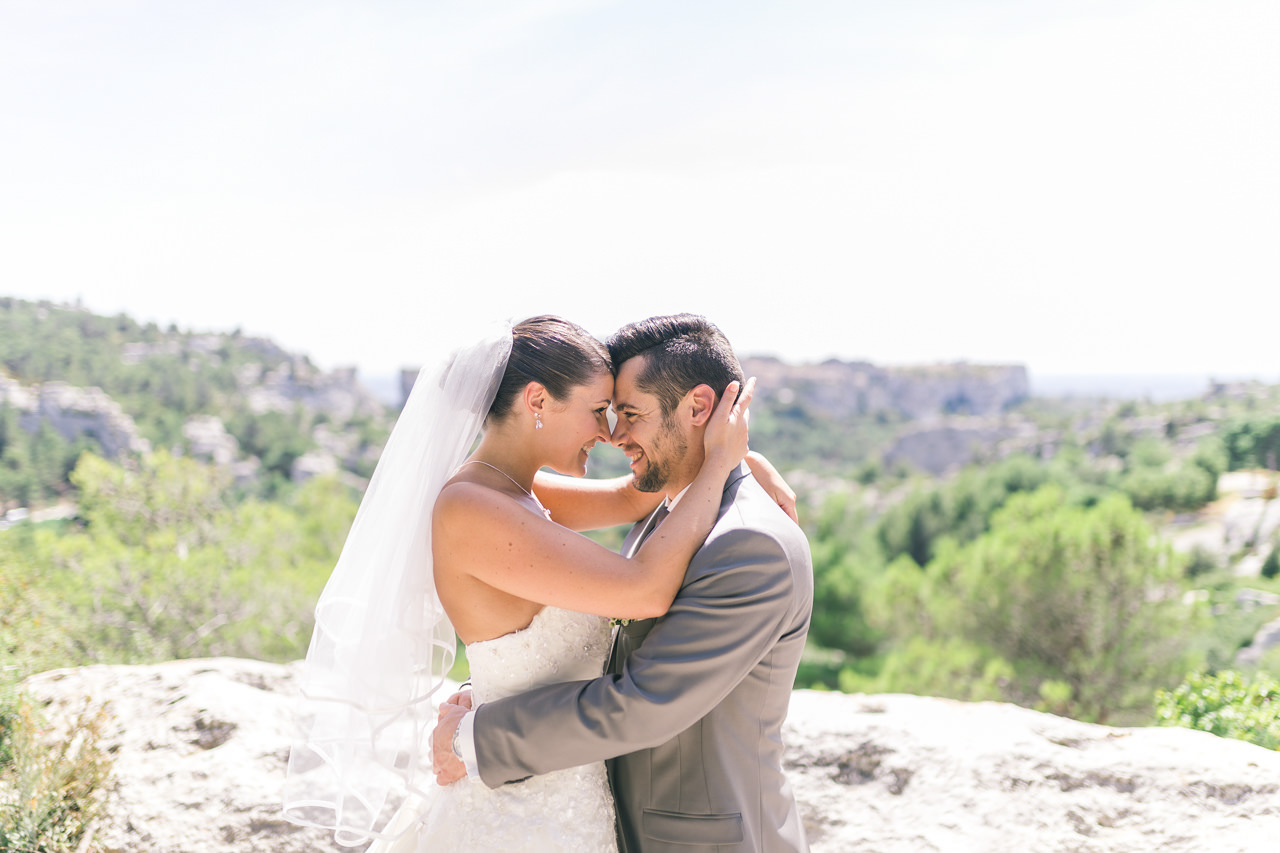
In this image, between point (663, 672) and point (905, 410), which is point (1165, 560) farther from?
point (905, 410)

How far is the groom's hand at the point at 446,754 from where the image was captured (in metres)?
2.59

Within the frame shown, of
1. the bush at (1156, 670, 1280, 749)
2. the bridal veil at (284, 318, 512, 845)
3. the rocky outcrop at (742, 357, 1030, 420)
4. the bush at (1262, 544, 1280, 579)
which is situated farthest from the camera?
the rocky outcrop at (742, 357, 1030, 420)

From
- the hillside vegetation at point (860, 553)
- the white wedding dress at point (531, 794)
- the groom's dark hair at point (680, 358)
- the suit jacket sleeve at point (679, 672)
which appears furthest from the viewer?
the hillside vegetation at point (860, 553)

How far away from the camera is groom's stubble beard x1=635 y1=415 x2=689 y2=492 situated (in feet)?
8.95

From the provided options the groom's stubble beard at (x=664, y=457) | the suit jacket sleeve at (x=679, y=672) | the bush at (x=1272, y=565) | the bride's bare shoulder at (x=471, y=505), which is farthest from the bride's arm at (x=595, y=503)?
the bush at (x=1272, y=565)

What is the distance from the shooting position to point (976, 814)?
409 centimetres

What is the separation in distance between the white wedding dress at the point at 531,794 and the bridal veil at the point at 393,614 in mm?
233

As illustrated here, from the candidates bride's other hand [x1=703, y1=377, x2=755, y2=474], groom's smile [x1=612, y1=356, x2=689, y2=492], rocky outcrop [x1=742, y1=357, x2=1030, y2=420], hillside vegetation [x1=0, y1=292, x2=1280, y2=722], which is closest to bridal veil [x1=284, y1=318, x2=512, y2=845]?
groom's smile [x1=612, y1=356, x2=689, y2=492]

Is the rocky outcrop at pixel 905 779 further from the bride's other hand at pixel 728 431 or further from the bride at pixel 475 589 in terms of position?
the bride's other hand at pixel 728 431

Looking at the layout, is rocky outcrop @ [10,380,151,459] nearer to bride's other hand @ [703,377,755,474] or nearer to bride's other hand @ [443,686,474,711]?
bride's other hand @ [443,686,474,711]

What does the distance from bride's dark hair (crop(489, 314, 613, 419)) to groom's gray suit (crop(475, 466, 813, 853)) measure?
0.61 m

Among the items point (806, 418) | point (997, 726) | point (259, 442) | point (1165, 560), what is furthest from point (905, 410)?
point (997, 726)

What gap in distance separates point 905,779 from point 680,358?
304 cm

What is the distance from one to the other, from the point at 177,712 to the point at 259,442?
209 feet
